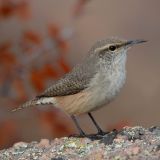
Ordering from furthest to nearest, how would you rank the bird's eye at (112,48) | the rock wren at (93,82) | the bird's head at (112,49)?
A: the bird's eye at (112,48)
the bird's head at (112,49)
the rock wren at (93,82)

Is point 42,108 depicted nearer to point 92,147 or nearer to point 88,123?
point 92,147

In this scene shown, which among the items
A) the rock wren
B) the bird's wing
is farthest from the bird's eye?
the bird's wing

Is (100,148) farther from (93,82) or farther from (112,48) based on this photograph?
(112,48)

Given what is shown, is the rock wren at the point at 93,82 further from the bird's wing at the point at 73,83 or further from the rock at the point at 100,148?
the rock at the point at 100,148

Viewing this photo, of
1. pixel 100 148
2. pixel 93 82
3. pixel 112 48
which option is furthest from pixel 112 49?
pixel 100 148

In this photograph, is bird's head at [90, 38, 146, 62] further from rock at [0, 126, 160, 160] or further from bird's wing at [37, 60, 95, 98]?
rock at [0, 126, 160, 160]

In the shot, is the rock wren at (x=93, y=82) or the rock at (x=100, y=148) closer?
the rock at (x=100, y=148)

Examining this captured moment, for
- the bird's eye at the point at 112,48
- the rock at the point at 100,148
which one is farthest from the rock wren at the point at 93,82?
the rock at the point at 100,148
